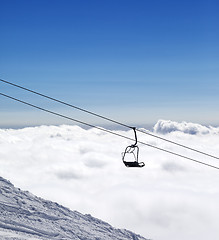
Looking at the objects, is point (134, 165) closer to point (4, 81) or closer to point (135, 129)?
point (135, 129)

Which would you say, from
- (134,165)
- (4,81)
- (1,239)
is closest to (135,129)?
(134,165)

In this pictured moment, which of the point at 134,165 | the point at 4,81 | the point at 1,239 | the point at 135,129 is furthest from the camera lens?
the point at 1,239

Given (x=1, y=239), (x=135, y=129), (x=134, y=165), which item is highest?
(x=135, y=129)

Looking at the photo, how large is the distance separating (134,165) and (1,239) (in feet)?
676

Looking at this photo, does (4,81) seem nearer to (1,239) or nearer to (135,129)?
(135,129)

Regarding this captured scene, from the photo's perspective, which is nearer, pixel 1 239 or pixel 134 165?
pixel 134 165

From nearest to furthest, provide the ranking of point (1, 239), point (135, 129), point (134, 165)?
1. point (135, 129)
2. point (134, 165)
3. point (1, 239)

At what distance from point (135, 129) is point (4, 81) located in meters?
6.68

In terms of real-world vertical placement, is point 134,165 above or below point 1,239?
above

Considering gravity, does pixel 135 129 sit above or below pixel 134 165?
above

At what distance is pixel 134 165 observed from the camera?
17.6 metres

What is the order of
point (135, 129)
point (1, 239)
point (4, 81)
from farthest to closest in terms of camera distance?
point (1, 239) < point (135, 129) < point (4, 81)

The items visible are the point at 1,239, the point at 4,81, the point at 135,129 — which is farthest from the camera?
the point at 1,239

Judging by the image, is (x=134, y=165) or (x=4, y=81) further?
(x=134, y=165)
